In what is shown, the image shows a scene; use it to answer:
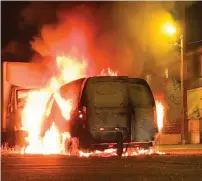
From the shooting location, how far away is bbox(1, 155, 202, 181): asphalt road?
973 centimetres

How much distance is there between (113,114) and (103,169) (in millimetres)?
→ 3620

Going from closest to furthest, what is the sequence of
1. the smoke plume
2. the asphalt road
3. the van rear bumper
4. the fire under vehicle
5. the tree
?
the asphalt road, the van rear bumper, the fire under vehicle, the smoke plume, the tree

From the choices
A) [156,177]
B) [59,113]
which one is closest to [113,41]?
[59,113]

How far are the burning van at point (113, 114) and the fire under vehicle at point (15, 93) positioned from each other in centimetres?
417

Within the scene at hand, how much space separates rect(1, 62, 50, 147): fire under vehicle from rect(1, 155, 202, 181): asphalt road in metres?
5.09

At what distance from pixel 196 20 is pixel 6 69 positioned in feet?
52.3

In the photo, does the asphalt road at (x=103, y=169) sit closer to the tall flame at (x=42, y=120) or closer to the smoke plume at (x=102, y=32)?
the tall flame at (x=42, y=120)

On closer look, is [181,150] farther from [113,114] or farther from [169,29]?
[169,29]

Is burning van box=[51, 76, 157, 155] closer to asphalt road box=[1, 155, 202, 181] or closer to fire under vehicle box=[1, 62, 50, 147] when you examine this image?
asphalt road box=[1, 155, 202, 181]

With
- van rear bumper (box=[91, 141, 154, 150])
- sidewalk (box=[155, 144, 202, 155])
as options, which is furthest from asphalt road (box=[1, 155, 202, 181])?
sidewalk (box=[155, 144, 202, 155])

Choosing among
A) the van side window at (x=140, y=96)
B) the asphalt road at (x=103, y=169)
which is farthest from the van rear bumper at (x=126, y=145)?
the van side window at (x=140, y=96)

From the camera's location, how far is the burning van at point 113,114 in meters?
14.8

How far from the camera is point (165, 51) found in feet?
109

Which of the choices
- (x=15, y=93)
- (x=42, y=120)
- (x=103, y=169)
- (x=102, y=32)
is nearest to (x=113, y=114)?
(x=42, y=120)
